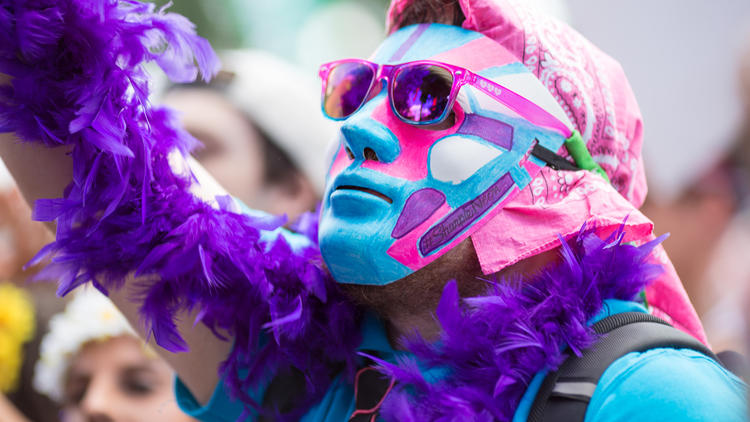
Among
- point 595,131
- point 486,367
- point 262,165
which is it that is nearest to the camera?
point 486,367

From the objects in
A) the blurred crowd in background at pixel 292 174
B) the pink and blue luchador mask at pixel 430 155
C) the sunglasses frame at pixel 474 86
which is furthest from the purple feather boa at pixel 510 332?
the blurred crowd in background at pixel 292 174

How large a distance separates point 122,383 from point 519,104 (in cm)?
175

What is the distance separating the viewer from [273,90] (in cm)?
283

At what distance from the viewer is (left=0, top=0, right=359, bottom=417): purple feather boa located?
1254 mm

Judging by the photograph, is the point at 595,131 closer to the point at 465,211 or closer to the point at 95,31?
the point at 465,211

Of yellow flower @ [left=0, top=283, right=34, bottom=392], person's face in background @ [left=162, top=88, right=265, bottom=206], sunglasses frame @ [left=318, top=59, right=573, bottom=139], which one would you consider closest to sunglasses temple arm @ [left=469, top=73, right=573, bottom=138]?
sunglasses frame @ [left=318, top=59, right=573, bottom=139]

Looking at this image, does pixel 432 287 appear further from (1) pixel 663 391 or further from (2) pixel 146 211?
(2) pixel 146 211

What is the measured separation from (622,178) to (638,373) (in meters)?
0.60

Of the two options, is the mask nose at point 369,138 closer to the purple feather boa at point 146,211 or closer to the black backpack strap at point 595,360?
the purple feather boa at point 146,211

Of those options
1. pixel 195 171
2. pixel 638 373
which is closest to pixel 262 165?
pixel 195 171

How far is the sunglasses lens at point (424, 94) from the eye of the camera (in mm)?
1354

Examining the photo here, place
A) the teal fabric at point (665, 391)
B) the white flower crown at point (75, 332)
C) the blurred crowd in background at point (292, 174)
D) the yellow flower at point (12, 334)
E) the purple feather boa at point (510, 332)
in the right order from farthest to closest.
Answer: the yellow flower at point (12, 334) < the white flower crown at point (75, 332) < the blurred crowd in background at point (292, 174) < the purple feather boa at point (510, 332) < the teal fabric at point (665, 391)

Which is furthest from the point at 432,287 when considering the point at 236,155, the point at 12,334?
the point at 12,334

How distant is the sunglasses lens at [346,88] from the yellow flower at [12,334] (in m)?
2.30
